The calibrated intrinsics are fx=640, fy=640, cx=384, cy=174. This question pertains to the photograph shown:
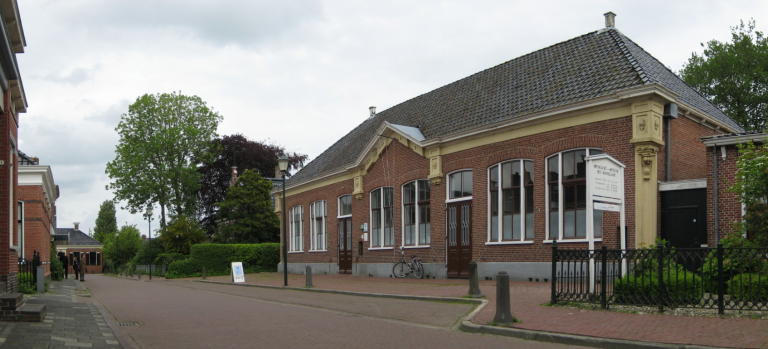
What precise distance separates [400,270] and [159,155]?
31.3 meters

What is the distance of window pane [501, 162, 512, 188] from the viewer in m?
20.3

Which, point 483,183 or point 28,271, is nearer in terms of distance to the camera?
point 28,271

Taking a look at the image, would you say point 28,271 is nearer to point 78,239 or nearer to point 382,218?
point 382,218

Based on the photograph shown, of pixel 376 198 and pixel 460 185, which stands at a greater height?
pixel 460 185

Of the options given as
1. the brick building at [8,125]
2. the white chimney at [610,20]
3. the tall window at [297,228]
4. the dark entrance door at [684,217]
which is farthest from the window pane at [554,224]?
the tall window at [297,228]

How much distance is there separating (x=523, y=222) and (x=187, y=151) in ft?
121

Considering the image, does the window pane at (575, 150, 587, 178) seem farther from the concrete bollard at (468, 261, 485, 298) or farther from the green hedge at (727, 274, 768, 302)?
the green hedge at (727, 274, 768, 302)

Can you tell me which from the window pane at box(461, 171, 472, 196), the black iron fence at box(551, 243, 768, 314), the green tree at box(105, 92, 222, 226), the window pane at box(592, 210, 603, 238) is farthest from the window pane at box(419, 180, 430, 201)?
the green tree at box(105, 92, 222, 226)

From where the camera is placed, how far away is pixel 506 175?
66.9 feet

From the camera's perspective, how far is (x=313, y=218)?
3331 centimetres

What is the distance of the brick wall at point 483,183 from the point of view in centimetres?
1697

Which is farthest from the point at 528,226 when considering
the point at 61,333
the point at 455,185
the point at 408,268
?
the point at 61,333

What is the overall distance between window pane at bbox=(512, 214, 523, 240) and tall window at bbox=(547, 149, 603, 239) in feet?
4.19

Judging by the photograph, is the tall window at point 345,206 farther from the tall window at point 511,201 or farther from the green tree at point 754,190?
the green tree at point 754,190
